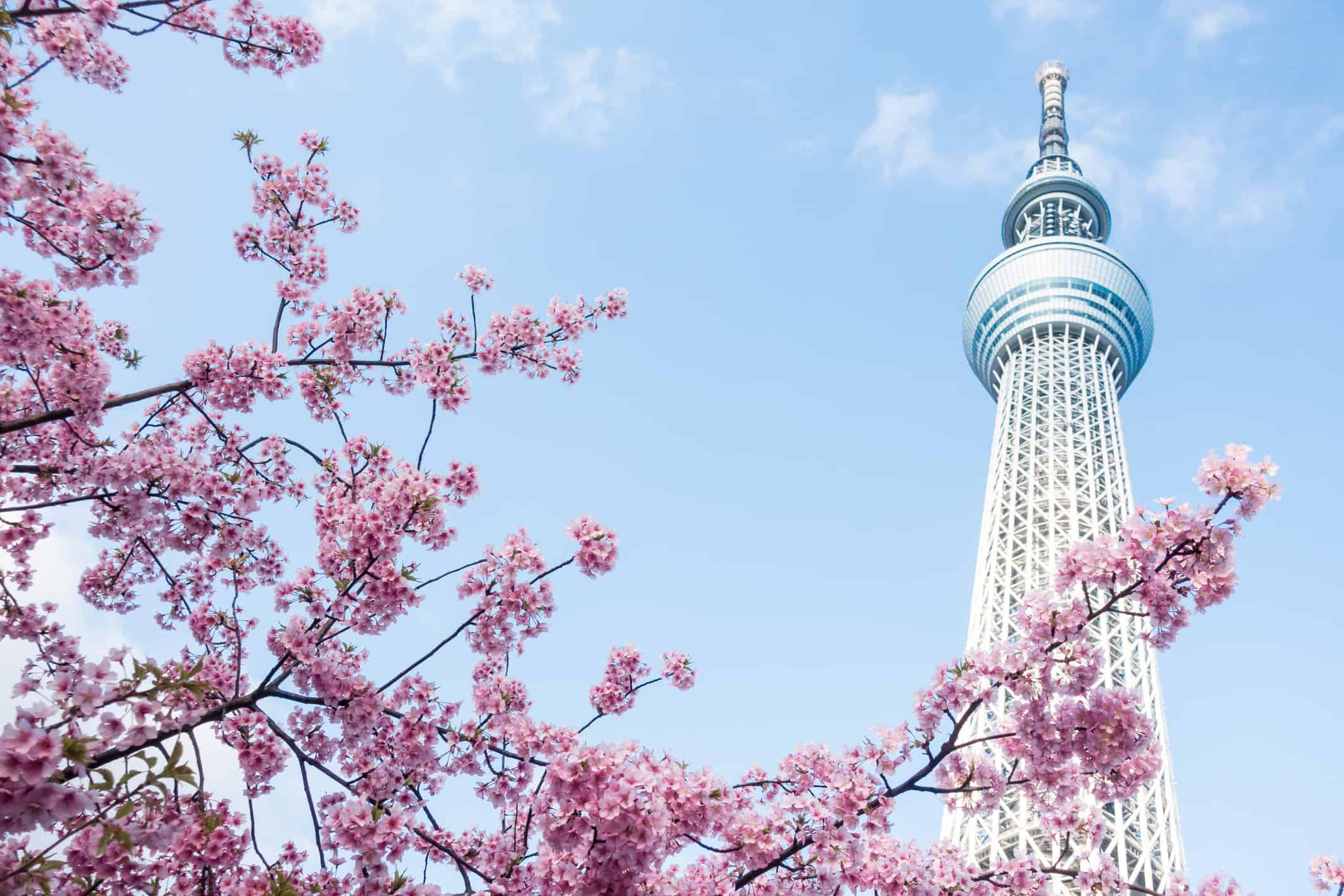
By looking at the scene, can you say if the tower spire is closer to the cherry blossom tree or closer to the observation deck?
the observation deck

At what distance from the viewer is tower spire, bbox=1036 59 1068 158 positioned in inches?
2857

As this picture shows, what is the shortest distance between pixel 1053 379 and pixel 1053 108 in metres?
29.6

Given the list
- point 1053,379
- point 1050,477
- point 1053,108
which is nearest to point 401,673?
point 1050,477

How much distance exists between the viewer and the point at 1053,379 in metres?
58.6

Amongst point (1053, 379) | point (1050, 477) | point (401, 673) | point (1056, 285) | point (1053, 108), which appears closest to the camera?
point (401, 673)

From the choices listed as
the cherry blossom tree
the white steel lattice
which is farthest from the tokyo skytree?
the cherry blossom tree

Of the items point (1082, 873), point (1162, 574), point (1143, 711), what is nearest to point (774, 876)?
point (1082, 873)

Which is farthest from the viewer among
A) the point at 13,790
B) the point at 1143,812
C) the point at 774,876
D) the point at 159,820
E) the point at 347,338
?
the point at 1143,812

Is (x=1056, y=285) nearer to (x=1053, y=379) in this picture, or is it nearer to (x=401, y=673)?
(x=1053, y=379)

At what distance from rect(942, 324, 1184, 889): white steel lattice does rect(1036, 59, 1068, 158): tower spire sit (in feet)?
67.4

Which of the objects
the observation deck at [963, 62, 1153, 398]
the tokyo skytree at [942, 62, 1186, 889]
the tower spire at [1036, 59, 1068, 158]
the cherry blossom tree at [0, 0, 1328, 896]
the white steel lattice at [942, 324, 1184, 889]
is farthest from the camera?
the tower spire at [1036, 59, 1068, 158]

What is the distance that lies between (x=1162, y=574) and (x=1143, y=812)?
41.0m

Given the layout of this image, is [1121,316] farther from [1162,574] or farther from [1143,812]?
[1162,574]

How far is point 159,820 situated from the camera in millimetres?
3746
